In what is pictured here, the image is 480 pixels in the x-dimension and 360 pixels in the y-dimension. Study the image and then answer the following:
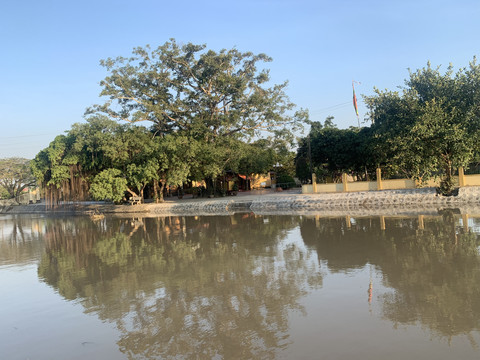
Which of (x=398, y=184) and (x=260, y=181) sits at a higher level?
(x=260, y=181)

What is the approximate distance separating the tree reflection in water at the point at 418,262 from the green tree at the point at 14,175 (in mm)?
46710

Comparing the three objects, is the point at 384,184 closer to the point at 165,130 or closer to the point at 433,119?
the point at 433,119

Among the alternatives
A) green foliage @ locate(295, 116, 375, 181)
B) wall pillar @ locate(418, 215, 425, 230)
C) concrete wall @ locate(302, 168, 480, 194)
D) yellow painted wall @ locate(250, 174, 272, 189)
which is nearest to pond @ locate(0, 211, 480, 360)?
wall pillar @ locate(418, 215, 425, 230)

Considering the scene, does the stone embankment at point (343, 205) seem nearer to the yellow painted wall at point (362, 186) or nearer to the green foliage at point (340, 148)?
the yellow painted wall at point (362, 186)

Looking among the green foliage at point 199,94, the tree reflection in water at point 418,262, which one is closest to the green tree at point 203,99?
the green foliage at point 199,94

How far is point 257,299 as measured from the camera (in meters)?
6.05

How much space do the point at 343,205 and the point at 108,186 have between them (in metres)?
15.8

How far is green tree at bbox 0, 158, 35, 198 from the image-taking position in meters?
48.2

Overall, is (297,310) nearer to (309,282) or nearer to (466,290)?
(309,282)

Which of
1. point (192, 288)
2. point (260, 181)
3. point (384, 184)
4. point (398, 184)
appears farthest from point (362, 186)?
point (260, 181)

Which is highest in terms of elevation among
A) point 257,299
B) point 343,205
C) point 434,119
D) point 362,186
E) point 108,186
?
point 434,119

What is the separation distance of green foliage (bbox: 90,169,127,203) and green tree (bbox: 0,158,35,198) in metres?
27.5

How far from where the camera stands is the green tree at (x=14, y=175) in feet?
158

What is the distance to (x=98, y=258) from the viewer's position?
10.7 meters
